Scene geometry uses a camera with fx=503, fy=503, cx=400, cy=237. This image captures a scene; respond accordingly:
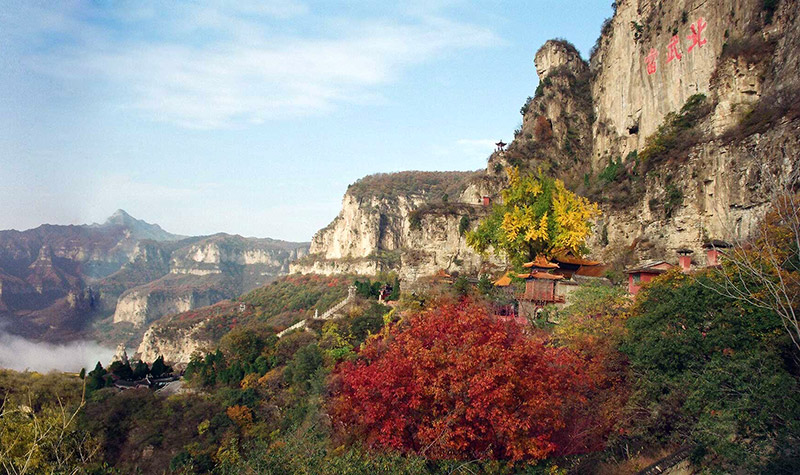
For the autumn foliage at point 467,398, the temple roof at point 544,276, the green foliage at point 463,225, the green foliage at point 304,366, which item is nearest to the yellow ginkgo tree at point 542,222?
the temple roof at point 544,276

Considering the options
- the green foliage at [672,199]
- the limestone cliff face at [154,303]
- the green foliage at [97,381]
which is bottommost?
the limestone cliff face at [154,303]

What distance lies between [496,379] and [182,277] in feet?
503

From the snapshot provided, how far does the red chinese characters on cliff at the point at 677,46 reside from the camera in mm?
28328

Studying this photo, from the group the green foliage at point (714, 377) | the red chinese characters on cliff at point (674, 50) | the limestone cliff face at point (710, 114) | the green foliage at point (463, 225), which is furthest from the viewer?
the green foliage at point (463, 225)

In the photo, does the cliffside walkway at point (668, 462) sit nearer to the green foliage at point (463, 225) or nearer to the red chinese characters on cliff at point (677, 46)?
the red chinese characters on cliff at point (677, 46)

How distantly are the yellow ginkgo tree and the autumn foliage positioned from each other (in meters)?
14.6

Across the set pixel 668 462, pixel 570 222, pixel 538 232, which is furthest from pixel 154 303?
pixel 668 462

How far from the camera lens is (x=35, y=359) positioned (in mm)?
70500

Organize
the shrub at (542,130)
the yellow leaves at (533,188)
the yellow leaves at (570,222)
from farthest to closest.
Answer: 1. the shrub at (542,130)
2. the yellow leaves at (533,188)
3. the yellow leaves at (570,222)

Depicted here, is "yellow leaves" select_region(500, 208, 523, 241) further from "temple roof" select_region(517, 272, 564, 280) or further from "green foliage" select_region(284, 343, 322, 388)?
"green foliage" select_region(284, 343, 322, 388)

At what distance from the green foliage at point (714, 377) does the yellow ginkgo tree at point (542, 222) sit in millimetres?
11272

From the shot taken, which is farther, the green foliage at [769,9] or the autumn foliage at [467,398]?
the green foliage at [769,9]

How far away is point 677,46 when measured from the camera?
98.7 feet

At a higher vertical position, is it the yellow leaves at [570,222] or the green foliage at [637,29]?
the green foliage at [637,29]
